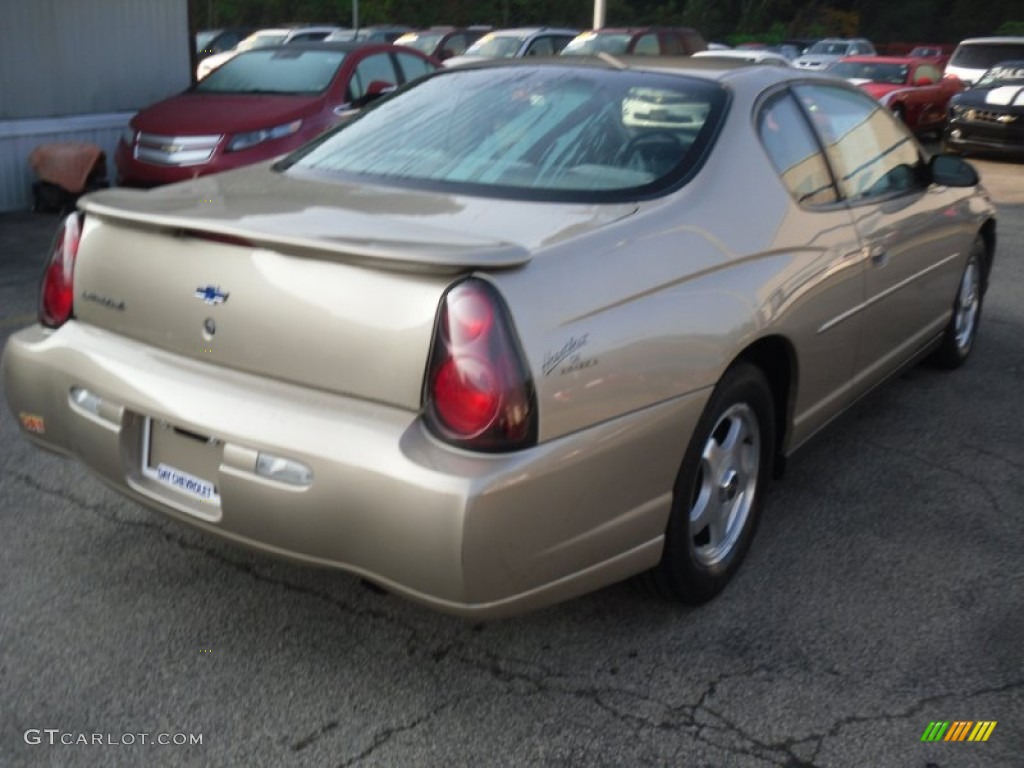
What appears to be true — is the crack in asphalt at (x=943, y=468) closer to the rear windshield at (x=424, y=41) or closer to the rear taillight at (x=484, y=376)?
the rear taillight at (x=484, y=376)

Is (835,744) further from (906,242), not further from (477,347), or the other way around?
(906,242)

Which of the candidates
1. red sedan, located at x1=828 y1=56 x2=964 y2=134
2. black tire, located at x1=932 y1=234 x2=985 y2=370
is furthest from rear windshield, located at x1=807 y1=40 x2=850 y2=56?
black tire, located at x1=932 y1=234 x2=985 y2=370

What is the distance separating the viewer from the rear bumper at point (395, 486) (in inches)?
102

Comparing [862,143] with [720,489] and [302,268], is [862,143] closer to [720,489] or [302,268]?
[720,489]

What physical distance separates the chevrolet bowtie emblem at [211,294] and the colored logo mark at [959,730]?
2.04 meters

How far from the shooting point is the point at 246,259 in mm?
2916

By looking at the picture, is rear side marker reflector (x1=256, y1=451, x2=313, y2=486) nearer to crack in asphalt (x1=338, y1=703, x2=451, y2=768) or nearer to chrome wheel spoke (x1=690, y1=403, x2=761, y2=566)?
crack in asphalt (x1=338, y1=703, x2=451, y2=768)

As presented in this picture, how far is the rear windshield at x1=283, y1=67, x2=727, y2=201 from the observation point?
3416 millimetres

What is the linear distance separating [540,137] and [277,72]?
731 cm

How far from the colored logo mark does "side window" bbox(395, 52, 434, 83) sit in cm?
896

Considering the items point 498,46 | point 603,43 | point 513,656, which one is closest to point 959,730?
point 513,656

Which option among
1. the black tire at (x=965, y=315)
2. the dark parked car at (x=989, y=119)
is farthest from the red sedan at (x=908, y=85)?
the black tire at (x=965, y=315)

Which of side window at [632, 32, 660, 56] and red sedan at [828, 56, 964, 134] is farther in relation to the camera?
side window at [632, 32, 660, 56]

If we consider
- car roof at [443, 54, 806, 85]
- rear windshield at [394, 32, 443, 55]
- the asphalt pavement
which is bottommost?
rear windshield at [394, 32, 443, 55]
